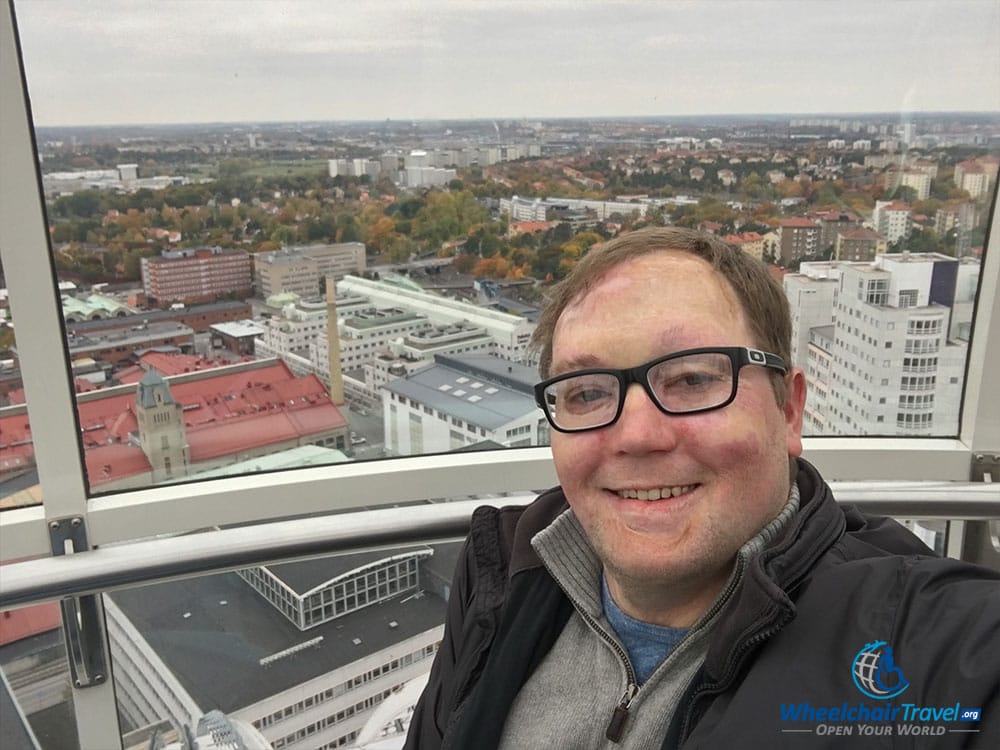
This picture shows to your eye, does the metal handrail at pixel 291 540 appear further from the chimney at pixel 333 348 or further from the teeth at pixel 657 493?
the teeth at pixel 657 493

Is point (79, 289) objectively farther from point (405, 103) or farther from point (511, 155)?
point (511, 155)

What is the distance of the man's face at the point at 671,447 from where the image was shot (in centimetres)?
115

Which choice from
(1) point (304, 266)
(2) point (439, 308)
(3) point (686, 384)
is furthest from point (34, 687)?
(3) point (686, 384)

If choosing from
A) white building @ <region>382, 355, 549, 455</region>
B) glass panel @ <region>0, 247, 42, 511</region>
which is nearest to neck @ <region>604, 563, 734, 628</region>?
white building @ <region>382, 355, 549, 455</region>

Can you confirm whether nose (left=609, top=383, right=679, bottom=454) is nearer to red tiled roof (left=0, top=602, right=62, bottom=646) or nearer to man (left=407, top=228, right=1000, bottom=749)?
man (left=407, top=228, right=1000, bottom=749)

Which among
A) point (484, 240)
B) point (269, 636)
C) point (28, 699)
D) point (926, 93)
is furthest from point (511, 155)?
point (28, 699)

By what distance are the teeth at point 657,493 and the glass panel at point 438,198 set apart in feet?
2.75

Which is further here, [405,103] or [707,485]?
[405,103]

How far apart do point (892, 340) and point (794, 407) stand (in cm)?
141

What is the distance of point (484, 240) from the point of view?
2.31 meters

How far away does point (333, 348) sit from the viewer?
2.29 m

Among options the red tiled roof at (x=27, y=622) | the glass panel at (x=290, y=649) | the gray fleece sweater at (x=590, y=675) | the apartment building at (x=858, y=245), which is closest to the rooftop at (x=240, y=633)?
the glass panel at (x=290, y=649)

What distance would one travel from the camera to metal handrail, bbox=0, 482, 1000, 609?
1679 mm

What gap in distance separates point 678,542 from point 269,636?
1.44 m
